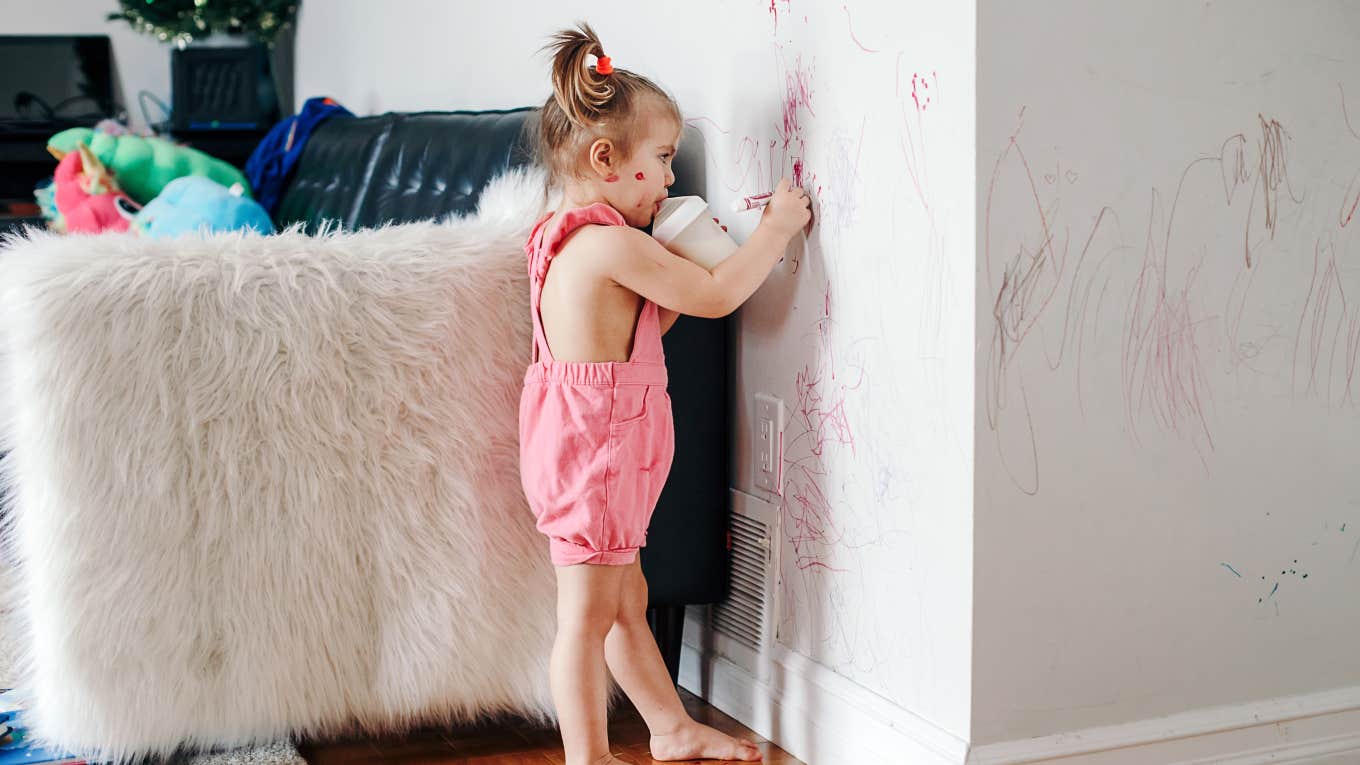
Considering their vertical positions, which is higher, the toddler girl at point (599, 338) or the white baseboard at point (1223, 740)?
the toddler girl at point (599, 338)

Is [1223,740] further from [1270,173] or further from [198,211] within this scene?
[198,211]

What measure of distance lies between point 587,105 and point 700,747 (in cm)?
76

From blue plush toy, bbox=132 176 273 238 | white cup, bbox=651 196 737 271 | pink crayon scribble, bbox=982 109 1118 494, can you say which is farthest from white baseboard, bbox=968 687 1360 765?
blue plush toy, bbox=132 176 273 238

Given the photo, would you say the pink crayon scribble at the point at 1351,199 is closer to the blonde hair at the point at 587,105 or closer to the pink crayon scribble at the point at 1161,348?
the pink crayon scribble at the point at 1161,348

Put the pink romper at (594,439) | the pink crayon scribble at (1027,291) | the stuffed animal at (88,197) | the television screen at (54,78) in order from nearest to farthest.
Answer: the pink crayon scribble at (1027,291)
the pink romper at (594,439)
the stuffed animal at (88,197)
the television screen at (54,78)

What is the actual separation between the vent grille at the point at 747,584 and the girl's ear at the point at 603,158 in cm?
49

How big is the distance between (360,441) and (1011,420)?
73 centimetres

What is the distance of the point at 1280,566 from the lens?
1333 millimetres

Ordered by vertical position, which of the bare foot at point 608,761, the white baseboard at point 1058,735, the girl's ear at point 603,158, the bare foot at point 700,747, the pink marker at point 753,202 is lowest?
the bare foot at point 700,747

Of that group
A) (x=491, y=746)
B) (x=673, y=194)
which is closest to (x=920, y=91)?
(x=673, y=194)

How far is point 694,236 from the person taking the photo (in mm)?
1465

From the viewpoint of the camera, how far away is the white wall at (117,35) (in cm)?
413

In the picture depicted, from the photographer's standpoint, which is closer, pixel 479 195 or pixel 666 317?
pixel 666 317

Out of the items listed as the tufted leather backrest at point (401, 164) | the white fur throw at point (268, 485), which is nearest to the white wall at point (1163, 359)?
the white fur throw at point (268, 485)
